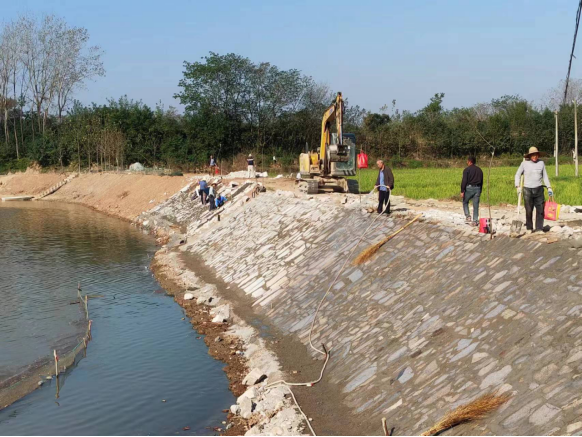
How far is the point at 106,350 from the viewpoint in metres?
12.9

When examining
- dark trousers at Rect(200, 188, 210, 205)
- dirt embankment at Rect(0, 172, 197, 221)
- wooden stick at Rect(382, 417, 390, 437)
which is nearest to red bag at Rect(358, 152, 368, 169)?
wooden stick at Rect(382, 417, 390, 437)

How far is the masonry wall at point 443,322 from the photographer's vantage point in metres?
7.30

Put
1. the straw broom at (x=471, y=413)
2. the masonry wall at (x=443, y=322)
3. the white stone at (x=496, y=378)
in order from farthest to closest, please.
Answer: the white stone at (x=496, y=378), the masonry wall at (x=443, y=322), the straw broom at (x=471, y=413)

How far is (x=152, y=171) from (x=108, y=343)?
35461mm

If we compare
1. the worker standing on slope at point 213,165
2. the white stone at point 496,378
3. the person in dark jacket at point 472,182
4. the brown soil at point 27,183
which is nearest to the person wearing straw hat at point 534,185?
the person in dark jacket at point 472,182

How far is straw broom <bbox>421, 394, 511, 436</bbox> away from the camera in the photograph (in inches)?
283

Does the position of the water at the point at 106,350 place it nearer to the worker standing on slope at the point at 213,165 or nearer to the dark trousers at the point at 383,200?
the dark trousers at the point at 383,200

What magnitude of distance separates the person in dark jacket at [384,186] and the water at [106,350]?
6.12 m

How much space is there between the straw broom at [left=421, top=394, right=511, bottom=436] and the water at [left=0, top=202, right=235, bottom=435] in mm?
3698

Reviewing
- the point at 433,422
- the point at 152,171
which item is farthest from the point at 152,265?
the point at 152,171

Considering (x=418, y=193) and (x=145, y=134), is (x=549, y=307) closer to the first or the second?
(x=418, y=193)

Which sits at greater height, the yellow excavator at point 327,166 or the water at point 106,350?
the yellow excavator at point 327,166

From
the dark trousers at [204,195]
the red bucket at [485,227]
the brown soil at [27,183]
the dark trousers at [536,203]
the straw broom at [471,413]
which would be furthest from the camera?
the brown soil at [27,183]

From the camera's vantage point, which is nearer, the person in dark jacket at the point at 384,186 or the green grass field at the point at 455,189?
the person in dark jacket at the point at 384,186
